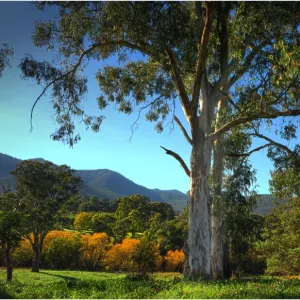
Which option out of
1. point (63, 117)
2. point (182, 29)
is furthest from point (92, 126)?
point (182, 29)

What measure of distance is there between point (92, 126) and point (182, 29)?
14.9 ft

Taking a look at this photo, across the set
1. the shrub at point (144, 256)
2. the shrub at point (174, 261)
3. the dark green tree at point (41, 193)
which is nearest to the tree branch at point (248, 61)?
the shrub at point (144, 256)

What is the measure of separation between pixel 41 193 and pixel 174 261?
562 inches

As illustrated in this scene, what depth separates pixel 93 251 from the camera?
37.4m

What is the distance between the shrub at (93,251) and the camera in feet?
121

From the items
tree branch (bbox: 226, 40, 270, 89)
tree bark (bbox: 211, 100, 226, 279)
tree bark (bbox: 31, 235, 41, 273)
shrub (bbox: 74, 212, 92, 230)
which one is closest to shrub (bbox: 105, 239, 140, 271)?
tree bark (bbox: 31, 235, 41, 273)

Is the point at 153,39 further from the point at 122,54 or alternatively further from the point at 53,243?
the point at 53,243

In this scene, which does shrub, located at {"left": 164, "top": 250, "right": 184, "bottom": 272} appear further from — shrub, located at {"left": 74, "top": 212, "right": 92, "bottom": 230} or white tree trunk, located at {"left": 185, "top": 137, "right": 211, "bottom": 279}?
white tree trunk, located at {"left": 185, "top": 137, "right": 211, "bottom": 279}

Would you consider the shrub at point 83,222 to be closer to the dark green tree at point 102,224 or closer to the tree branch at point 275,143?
the dark green tree at point 102,224

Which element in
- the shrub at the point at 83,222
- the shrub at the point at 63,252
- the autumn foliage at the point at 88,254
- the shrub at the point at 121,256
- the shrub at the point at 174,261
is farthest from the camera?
the shrub at the point at 83,222

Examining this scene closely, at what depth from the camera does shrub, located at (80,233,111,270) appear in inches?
1455

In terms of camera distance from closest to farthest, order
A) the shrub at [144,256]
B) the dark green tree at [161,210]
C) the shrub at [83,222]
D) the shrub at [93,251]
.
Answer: the shrub at [144,256]
the shrub at [93,251]
the shrub at [83,222]
the dark green tree at [161,210]

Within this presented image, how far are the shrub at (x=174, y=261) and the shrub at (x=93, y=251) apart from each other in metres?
6.10

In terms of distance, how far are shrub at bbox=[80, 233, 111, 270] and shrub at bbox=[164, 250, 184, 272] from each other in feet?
20.0
